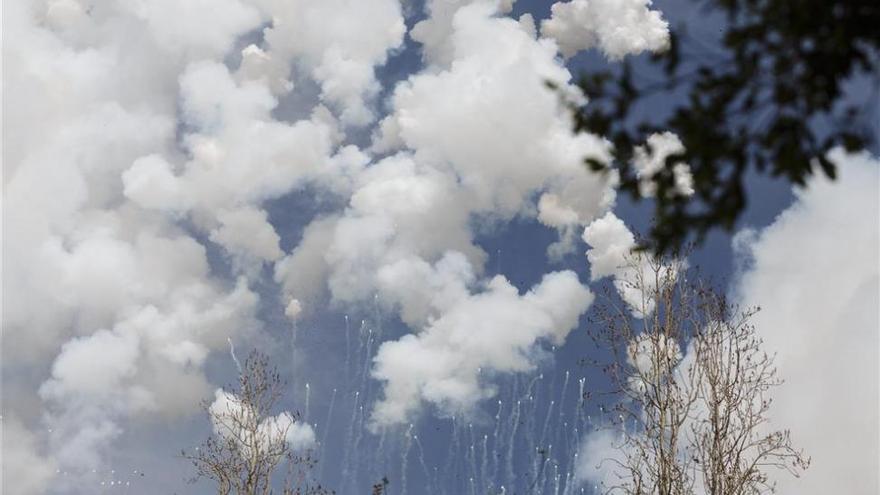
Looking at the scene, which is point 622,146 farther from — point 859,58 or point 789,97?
point 859,58

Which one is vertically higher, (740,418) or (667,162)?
(740,418)

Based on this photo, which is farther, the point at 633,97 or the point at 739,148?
the point at 633,97

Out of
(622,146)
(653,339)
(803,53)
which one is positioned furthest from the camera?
(653,339)

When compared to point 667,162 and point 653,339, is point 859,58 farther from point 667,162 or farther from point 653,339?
point 653,339

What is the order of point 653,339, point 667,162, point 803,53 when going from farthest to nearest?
1. point 653,339
2. point 667,162
3. point 803,53

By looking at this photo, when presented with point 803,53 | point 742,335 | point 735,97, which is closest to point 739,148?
point 735,97

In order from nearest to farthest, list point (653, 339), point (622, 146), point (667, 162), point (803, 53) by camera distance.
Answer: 1. point (803, 53)
2. point (667, 162)
3. point (622, 146)
4. point (653, 339)

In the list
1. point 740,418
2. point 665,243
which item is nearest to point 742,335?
point 740,418

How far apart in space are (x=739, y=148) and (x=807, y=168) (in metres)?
0.38

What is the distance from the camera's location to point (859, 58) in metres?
4.90

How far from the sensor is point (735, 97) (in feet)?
16.4

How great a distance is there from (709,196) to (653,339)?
1537 centimetres

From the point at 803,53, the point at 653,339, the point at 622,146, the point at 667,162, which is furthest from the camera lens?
the point at 653,339

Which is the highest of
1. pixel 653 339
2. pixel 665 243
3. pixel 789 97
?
pixel 653 339
